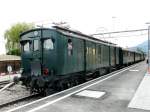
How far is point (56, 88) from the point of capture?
518 inches

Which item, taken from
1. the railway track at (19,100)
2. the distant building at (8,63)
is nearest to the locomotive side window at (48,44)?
the railway track at (19,100)

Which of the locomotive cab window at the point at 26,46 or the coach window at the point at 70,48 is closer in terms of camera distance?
the locomotive cab window at the point at 26,46

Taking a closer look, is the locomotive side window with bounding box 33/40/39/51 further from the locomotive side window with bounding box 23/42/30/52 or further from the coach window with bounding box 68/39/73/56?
the coach window with bounding box 68/39/73/56

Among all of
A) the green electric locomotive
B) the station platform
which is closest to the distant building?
the green electric locomotive

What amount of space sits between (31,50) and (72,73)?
8.71 feet

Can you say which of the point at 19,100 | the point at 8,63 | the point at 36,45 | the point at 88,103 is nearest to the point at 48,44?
the point at 36,45

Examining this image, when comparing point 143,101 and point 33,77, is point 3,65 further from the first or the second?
point 143,101

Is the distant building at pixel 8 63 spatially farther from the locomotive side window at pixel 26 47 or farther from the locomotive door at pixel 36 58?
the locomotive door at pixel 36 58

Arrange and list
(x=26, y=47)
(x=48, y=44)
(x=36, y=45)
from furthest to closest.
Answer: (x=26, y=47) → (x=36, y=45) → (x=48, y=44)

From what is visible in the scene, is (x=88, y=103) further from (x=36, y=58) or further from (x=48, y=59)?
(x=36, y=58)

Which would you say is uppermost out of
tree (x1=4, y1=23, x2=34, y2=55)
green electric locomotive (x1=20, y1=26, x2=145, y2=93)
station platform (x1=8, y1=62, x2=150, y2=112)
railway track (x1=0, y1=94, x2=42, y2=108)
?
tree (x1=4, y1=23, x2=34, y2=55)

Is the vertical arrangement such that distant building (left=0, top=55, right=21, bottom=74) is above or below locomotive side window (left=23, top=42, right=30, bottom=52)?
below

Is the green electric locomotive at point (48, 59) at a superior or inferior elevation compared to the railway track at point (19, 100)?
superior

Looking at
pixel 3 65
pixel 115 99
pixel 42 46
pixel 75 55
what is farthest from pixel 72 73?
pixel 3 65
